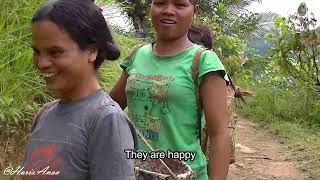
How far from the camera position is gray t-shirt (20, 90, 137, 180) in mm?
1285

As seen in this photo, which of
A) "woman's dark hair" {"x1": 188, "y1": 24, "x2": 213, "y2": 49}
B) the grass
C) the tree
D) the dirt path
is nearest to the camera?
"woman's dark hair" {"x1": 188, "y1": 24, "x2": 213, "y2": 49}

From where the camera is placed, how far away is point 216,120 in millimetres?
1791

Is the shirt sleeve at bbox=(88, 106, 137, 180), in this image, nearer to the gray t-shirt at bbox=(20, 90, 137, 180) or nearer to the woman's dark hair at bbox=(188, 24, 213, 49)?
the gray t-shirt at bbox=(20, 90, 137, 180)

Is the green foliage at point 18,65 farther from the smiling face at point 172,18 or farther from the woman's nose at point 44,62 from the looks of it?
the woman's nose at point 44,62

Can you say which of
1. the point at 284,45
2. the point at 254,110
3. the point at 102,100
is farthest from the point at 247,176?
the point at 102,100

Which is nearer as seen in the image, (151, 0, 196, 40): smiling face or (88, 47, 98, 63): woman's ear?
(88, 47, 98, 63): woman's ear

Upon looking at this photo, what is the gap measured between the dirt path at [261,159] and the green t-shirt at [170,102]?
3024mm

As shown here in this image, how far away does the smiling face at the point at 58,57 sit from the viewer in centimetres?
134

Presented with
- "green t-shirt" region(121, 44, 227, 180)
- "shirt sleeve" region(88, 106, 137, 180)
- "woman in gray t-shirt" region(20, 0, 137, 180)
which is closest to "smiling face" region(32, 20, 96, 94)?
"woman in gray t-shirt" region(20, 0, 137, 180)

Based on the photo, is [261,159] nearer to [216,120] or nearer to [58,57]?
[216,120]

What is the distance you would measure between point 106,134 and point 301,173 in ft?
12.6

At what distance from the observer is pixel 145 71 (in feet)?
6.17

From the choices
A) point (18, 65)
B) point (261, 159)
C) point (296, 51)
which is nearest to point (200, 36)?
point (18, 65)

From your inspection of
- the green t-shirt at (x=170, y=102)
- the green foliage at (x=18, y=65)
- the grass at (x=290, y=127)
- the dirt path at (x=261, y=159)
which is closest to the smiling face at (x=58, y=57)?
the green t-shirt at (x=170, y=102)
